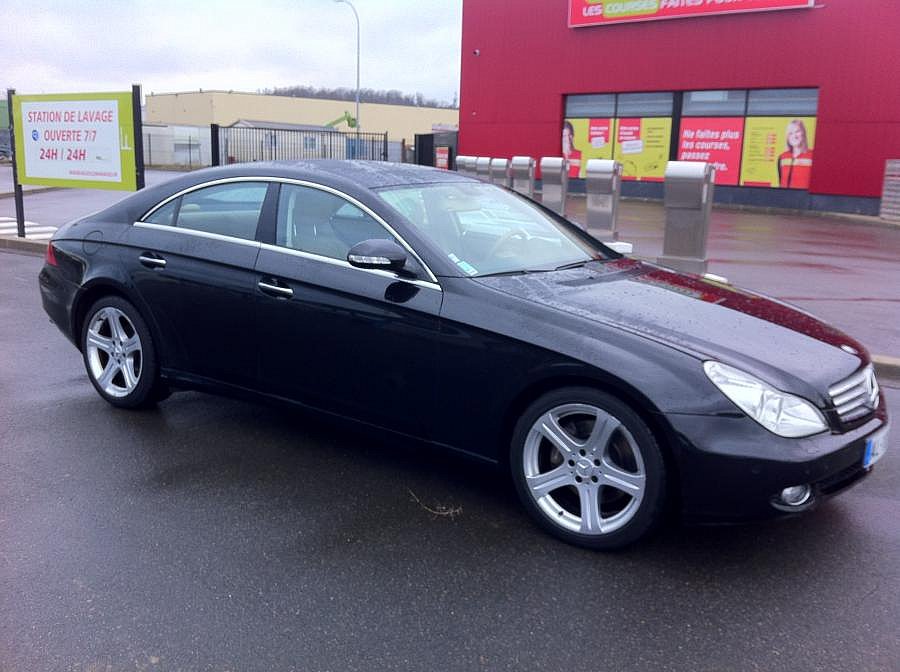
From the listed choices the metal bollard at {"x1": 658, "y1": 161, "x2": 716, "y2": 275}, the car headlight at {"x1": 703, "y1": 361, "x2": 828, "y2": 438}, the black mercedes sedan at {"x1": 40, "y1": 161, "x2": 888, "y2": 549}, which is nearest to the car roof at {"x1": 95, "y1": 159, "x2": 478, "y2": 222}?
the black mercedes sedan at {"x1": 40, "y1": 161, "x2": 888, "y2": 549}

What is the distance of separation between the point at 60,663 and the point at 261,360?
6.54 feet

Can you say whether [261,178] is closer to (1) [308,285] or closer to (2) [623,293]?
(1) [308,285]

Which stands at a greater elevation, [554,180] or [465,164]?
[465,164]

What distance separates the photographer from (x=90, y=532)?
3.68 meters

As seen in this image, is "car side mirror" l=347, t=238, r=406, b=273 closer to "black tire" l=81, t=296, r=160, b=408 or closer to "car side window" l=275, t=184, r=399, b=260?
"car side window" l=275, t=184, r=399, b=260

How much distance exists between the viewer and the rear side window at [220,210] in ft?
15.4

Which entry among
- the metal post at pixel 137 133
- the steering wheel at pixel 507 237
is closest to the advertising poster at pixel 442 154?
the metal post at pixel 137 133

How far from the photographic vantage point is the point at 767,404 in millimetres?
3248

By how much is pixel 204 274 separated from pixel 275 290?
0.54 m

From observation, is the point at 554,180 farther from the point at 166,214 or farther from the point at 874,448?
the point at 874,448

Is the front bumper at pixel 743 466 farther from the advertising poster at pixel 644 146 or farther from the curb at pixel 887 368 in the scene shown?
the advertising poster at pixel 644 146

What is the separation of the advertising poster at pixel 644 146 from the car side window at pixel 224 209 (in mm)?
20935

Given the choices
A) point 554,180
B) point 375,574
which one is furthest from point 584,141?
point 375,574

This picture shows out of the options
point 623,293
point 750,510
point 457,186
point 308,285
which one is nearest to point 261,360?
point 308,285
